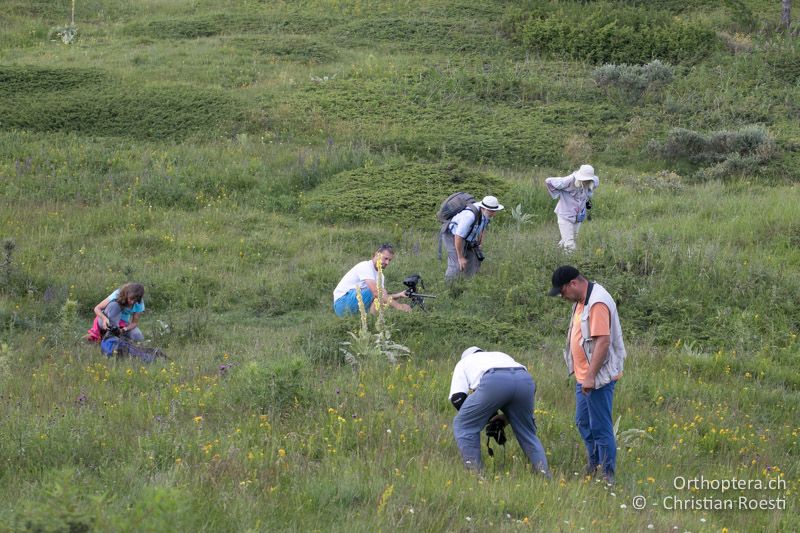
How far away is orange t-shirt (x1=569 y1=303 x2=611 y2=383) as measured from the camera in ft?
23.7

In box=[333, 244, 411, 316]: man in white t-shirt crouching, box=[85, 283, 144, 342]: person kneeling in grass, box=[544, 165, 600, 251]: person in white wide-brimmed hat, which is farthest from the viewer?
box=[544, 165, 600, 251]: person in white wide-brimmed hat

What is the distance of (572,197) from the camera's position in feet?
45.8

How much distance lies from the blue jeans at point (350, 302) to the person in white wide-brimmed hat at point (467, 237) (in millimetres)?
1921

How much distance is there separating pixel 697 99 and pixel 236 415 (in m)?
18.5

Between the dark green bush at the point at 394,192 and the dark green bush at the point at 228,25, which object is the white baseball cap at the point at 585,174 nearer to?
the dark green bush at the point at 394,192

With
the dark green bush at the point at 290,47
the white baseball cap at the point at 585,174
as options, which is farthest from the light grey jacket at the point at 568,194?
the dark green bush at the point at 290,47

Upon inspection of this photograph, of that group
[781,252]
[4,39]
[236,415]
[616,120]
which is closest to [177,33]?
[4,39]

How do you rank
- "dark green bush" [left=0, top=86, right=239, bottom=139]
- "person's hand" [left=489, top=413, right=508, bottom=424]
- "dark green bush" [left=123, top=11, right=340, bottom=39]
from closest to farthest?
1. "person's hand" [left=489, top=413, right=508, bottom=424]
2. "dark green bush" [left=0, top=86, right=239, bottom=139]
3. "dark green bush" [left=123, top=11, right=340, bottom=39]

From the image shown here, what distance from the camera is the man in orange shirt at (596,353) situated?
7.22m

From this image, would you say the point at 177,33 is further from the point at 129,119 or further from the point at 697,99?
the point at 697,99

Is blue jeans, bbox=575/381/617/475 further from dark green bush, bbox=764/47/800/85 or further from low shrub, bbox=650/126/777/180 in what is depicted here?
dark green bush, bbox=764/47/800/85

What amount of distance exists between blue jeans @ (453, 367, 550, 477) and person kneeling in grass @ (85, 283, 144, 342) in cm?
528

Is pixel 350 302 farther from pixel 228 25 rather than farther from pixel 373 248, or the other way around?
pixel 228 25

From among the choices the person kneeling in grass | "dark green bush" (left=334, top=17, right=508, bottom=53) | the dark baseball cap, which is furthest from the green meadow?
the dark baseball cap
